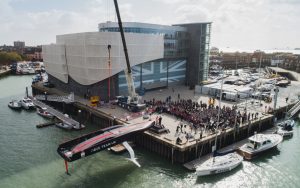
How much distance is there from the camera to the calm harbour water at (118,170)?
906 inches

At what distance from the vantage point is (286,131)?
1368 inches

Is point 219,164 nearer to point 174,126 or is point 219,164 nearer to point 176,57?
point 174,126

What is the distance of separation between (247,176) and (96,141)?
1572 centimetres

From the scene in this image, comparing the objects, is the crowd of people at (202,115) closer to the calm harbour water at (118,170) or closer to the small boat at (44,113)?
the calm harbour water at (118,170)

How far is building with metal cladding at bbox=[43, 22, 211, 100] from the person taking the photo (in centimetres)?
4256

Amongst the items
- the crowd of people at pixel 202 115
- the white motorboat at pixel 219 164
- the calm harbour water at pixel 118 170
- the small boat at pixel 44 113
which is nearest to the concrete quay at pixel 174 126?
the crowd of people at pixel 202 115

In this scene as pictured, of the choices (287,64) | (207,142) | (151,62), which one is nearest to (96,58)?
(151,62)

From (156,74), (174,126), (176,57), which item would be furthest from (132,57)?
(174,126)

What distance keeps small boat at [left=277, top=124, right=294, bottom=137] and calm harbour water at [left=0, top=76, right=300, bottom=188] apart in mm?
2541

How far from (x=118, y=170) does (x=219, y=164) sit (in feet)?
33.5

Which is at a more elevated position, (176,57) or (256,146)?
(176,57)

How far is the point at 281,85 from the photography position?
73.6 metres

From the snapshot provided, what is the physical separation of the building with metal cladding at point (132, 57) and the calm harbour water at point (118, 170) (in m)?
15.5

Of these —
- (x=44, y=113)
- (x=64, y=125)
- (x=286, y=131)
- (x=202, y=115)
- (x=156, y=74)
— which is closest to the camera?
(x=286, y=131)
